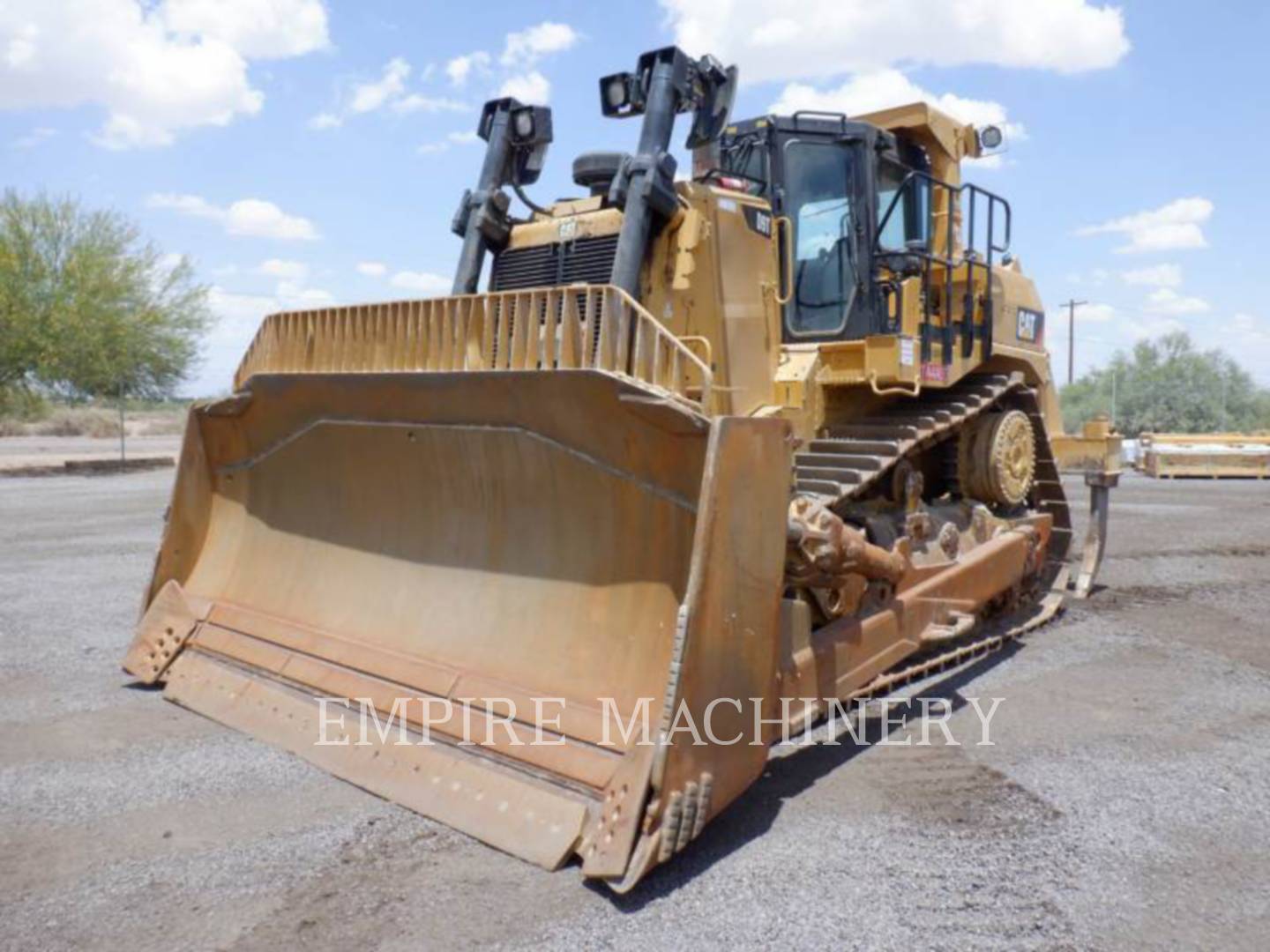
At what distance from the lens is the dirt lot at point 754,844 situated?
115 inches

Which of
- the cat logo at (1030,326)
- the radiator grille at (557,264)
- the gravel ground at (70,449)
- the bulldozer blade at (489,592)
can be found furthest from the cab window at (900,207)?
the gravel ground at (70,449)

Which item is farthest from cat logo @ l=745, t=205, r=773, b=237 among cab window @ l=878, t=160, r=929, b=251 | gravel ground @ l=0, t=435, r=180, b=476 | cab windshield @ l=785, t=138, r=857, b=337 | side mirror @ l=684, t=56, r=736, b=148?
gravel ground @ l=0, t=435, r=180, b=476

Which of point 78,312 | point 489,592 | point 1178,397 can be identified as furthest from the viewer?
point 1178,397

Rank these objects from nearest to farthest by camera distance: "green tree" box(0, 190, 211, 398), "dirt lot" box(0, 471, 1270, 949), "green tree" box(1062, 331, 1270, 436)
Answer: "dirt lot" box(0, 471, 1270, 949) < "green tree" box(0, 190, 211, 398) < "green tree" box(1062, 331, 1270, 436)

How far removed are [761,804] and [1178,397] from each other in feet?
140

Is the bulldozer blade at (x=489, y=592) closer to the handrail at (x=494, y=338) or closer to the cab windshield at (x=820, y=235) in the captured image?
the handrail at (x=494, y=338)

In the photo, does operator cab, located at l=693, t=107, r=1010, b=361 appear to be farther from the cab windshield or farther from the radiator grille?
the radiator grille

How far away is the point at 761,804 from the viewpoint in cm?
380

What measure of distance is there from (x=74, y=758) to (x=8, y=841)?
32.2 inches

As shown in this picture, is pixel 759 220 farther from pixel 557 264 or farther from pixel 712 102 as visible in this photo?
pixel 557 264

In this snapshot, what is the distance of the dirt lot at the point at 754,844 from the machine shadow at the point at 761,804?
1cm

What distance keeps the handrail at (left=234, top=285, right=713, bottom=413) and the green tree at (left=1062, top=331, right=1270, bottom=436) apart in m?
39.2

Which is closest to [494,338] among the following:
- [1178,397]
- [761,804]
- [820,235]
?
[761,804]

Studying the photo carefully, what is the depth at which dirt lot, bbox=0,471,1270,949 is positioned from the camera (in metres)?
2.91
